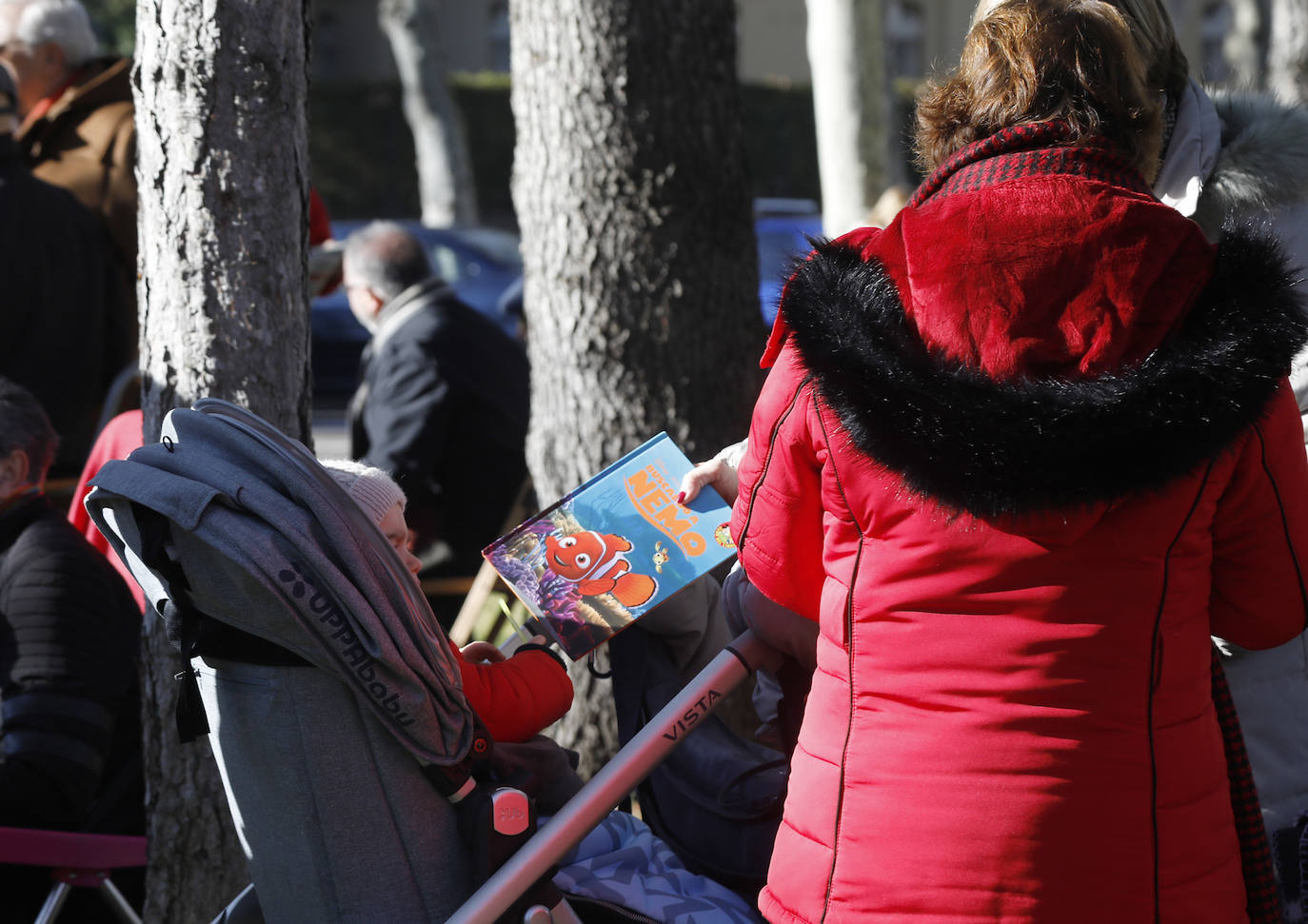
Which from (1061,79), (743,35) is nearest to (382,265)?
(1061,79)

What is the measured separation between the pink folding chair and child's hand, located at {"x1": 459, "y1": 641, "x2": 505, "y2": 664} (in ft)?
3.09

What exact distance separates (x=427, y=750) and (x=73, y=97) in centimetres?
329

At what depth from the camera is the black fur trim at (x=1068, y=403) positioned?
5.80 ft

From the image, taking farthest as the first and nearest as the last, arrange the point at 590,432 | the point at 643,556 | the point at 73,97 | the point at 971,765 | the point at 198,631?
the point at 73,97
the point at 590,432
the point at 643,556
the point at 198,631
the point at 971,765

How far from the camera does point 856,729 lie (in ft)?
6.42

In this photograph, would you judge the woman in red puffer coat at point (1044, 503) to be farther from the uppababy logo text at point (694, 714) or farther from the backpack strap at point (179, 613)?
the backpack strap at point (179, 613)

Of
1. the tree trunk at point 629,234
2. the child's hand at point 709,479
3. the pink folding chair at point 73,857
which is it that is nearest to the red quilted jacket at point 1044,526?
the child's hand at point 709,479

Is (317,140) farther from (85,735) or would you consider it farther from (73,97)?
(85,735)

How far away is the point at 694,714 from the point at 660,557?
0.36 m

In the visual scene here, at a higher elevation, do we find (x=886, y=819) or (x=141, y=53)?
(x=141, y=53)

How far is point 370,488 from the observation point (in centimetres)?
266

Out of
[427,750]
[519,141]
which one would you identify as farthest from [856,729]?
[519,141]

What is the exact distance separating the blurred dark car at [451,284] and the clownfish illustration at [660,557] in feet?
28.1

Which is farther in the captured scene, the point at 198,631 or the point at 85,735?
the point at 85,735
